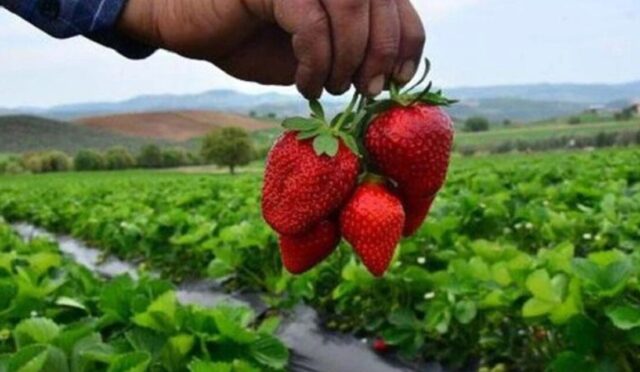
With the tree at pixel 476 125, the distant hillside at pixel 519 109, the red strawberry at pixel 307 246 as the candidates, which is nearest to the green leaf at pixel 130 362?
the red strawberry at pixel 307 246

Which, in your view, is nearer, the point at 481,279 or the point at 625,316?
the point at 625,316

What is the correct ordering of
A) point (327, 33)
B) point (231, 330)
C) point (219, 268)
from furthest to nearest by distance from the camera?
point (219, 268) < point (231, 330) < point (327, 33)

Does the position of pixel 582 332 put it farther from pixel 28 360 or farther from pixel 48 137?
pixel 48 137

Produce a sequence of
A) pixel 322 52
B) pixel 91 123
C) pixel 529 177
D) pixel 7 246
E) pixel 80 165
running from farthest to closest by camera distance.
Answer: pixel 91 123 < pixel 80 165 < pixel 529 177 < pixel 7 246 < pixel 322 52

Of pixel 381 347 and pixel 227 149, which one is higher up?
A: pixel 381 347

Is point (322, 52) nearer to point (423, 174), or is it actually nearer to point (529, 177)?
point (423, 174)

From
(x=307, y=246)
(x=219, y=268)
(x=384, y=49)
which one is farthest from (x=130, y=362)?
(x=219, y=268)

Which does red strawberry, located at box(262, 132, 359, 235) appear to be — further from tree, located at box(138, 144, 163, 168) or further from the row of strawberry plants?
tree, located at box(138, 144, 163, 168)

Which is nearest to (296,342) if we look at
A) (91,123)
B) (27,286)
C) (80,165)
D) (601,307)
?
(27,286)
